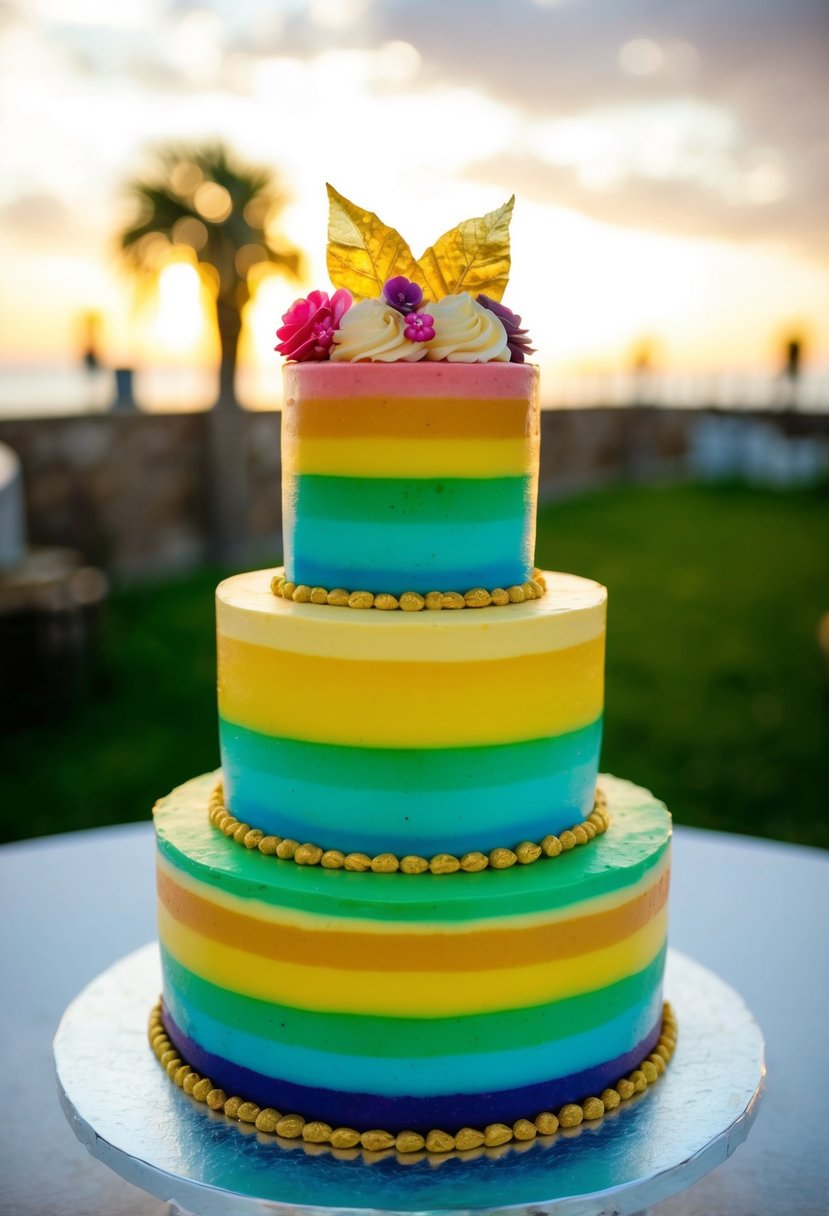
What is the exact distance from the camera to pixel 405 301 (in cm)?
212

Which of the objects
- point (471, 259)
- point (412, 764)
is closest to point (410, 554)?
point (412, 764)

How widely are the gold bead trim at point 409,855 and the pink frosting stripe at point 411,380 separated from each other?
79 centimetres

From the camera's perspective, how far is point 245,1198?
6.00ft

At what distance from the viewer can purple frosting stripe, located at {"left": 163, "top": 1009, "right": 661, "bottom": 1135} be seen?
2.05m

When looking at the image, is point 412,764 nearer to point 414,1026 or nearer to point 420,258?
point 414,1026

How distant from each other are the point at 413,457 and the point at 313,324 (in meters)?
0.33

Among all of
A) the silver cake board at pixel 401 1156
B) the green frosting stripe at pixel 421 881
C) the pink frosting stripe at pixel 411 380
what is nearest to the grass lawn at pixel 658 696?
the silver cake board at pixel 401 1156

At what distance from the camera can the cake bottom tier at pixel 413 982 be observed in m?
2.01

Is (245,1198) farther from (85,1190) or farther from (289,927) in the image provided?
(85,1190)

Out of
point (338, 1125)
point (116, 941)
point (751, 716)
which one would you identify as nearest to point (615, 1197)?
point (338, 1125)

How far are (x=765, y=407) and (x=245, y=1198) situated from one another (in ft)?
61.3

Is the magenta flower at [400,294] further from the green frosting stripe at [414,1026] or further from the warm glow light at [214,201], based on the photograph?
the warm glow light at [214,201]

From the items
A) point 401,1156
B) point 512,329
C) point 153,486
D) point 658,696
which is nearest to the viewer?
point 401,1156

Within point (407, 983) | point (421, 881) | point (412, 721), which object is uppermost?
point (412, 721)
